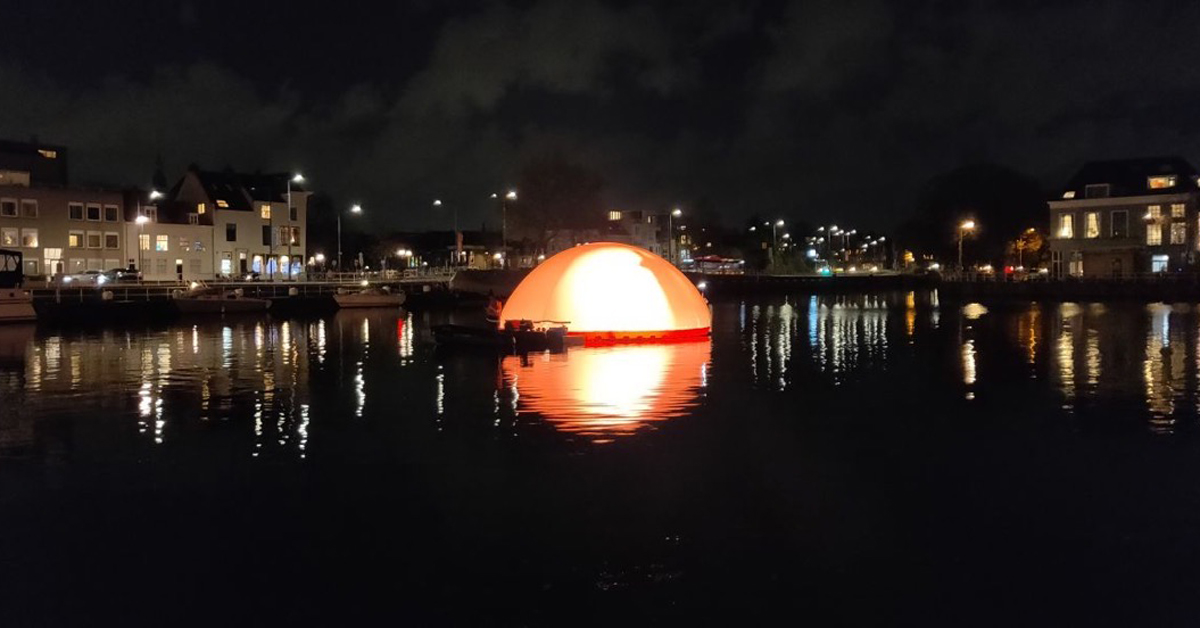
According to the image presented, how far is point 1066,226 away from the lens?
7562cm

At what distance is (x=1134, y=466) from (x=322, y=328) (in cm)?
3662

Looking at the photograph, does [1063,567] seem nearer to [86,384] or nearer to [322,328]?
[86,384]

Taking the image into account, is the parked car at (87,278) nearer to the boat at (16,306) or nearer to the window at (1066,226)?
the boat at (16,306)

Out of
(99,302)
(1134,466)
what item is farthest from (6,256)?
(1134,466)

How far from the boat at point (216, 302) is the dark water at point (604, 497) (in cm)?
3035

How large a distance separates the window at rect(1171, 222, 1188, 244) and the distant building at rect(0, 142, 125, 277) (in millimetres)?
76783

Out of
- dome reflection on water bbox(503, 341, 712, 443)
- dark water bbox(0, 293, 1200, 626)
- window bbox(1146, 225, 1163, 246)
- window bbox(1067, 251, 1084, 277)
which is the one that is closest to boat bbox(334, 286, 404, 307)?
dome reflection on water bbox(503, 341, 712, 443)

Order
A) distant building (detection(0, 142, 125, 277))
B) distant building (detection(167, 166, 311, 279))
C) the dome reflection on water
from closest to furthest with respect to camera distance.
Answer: the dome reflection on water, distant building (detection(0, 142, 125, 277)), distant building (detection(167, 166, 311, 279))

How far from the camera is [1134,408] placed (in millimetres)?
17297

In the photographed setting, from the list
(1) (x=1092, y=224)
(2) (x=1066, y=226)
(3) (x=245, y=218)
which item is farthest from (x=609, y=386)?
(3) (x=245, y=218)

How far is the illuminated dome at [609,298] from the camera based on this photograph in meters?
32.1

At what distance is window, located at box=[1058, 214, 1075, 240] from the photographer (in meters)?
75.2

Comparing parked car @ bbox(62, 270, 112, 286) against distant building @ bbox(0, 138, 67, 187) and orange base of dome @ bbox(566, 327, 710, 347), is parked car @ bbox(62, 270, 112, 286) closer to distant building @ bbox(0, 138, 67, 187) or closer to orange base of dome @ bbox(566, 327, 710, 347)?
distant building @ bbox(0, 138, 67, 187)

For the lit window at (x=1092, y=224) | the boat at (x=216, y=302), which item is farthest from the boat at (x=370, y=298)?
the lit window at (x=1092, y=224)
